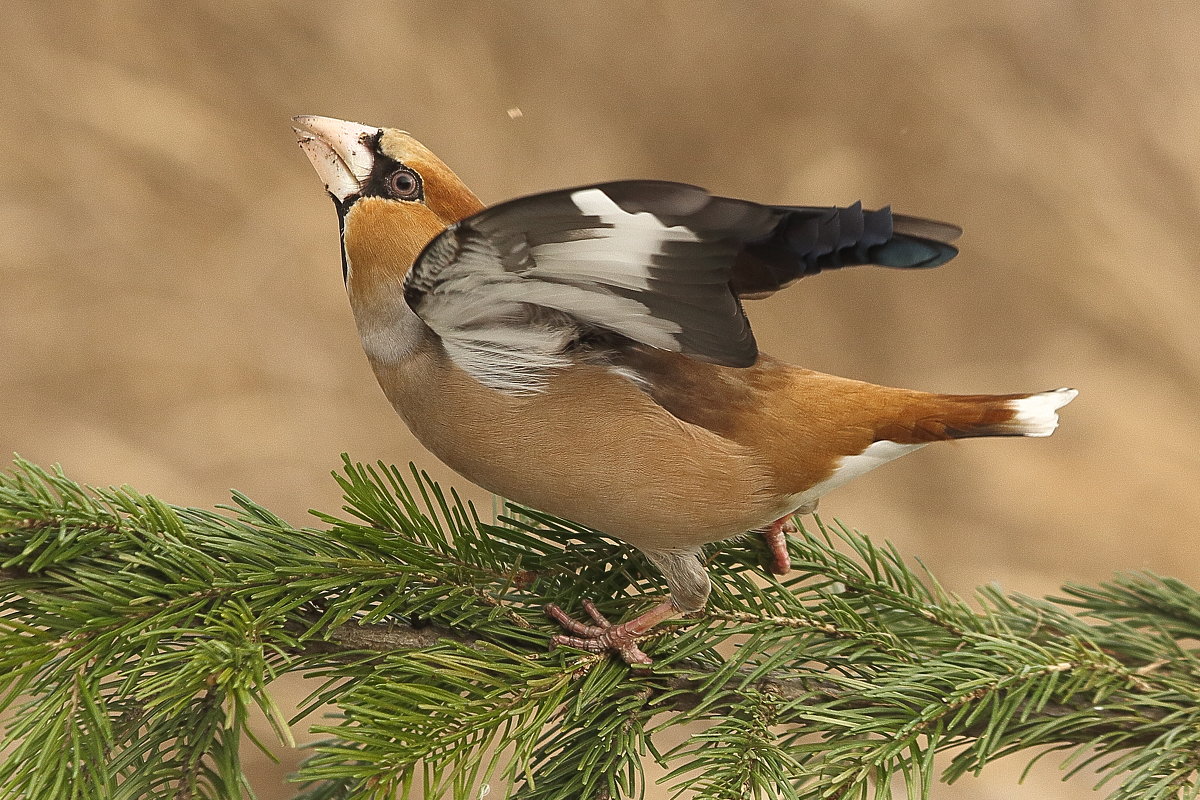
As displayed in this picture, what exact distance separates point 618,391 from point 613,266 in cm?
15

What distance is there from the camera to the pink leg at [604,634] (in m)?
0.70

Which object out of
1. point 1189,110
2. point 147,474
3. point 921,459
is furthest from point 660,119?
point 147,474

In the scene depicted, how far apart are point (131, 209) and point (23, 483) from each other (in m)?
1.14

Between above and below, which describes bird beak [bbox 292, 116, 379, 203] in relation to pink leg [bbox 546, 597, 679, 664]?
above

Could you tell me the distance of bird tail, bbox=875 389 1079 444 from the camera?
0.75 metres

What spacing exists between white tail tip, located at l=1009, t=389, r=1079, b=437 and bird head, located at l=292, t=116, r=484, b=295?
41 centimetres

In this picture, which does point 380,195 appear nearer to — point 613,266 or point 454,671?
point 613,266

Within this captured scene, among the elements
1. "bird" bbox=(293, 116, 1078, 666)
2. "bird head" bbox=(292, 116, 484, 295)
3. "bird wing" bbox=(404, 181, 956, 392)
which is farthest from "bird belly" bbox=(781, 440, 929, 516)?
"bird head" bbox=(292, 116, 484, 295)

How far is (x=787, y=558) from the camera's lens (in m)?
0.84

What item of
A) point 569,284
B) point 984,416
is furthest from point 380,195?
point 984,416

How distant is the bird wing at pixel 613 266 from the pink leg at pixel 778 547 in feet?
0.68

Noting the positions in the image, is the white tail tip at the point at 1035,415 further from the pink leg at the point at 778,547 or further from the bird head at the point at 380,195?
the bird head at the point at 380,195

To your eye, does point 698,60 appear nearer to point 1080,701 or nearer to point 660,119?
point 660,119

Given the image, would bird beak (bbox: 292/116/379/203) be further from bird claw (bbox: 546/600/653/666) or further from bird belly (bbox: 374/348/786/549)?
bird claw (bbox: 546/600/653/666)
